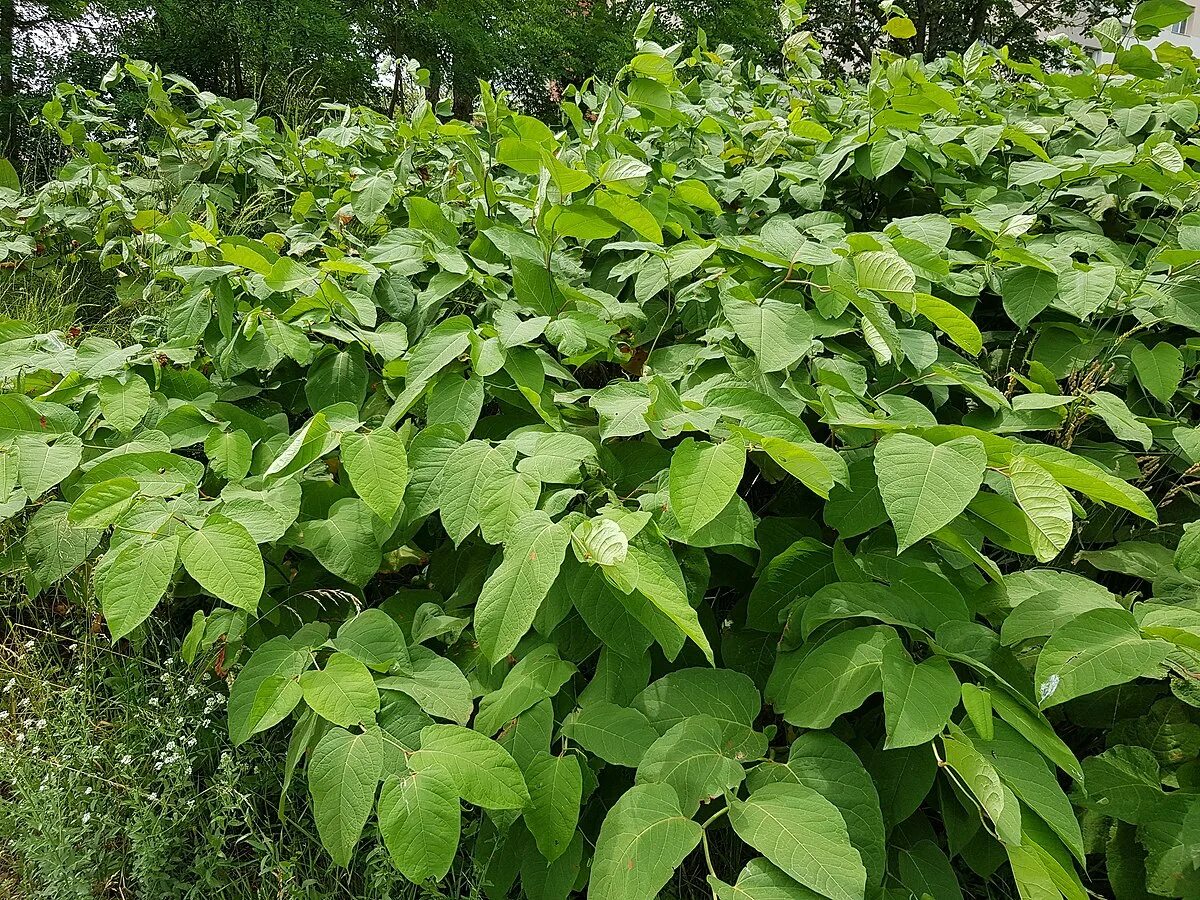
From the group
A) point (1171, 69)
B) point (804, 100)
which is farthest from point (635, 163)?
point (1171, 69)

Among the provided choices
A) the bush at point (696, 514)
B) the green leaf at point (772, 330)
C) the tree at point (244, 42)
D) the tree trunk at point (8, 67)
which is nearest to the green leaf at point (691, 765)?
→ the bush at point (696, 514)

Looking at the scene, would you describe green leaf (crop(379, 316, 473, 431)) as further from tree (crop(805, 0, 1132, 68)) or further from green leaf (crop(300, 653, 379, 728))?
tree (crop(805, 0, 1132, 68))

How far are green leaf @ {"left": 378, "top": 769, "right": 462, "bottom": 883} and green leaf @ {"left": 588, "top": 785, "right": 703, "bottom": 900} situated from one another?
19 cm

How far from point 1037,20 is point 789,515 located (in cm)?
1824

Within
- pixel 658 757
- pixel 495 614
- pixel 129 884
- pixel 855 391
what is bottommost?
pixel 129 884

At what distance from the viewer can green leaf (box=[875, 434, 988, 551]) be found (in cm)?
102

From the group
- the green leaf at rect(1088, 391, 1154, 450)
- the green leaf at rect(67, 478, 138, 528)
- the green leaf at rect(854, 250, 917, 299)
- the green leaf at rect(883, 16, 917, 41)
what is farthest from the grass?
the green leaf at rect(883, 16, 917, 41)

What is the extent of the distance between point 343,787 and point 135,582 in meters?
0.41

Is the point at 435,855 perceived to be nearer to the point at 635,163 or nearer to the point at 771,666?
the point at 771,666

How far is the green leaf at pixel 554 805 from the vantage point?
1.13 metres

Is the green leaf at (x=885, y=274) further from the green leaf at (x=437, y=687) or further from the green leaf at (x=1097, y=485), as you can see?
the green leaf at (x=437, y=687)

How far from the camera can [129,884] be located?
1.56m

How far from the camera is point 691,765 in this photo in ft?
3.57

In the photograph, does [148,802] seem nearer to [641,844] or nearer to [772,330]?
[641,844]
